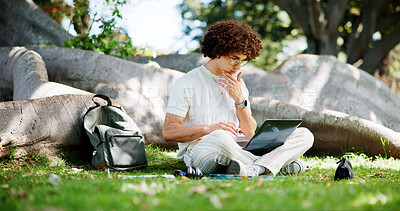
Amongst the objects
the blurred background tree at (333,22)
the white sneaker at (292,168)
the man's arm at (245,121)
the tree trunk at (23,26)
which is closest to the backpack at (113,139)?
the man's arm at (245,121)

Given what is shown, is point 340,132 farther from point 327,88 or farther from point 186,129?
point 186,129

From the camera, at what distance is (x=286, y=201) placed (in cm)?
212

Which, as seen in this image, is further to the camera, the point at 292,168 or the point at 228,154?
the point at 292,168

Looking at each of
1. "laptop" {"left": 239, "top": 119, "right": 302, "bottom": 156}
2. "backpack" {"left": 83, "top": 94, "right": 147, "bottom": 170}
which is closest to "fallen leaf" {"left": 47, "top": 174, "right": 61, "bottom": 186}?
"backpack" {"left": 83, "top": 94, "right": 147, "bottom": 170}

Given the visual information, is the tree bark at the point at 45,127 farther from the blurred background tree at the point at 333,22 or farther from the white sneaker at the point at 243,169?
the blurred background tree at the point at 333,22

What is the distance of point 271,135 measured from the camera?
370 centimetres

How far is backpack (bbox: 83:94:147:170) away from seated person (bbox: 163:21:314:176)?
490 mm

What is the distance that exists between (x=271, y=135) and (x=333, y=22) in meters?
7.55

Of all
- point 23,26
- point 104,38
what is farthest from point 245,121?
point 23,26

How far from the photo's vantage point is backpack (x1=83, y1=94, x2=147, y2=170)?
4105mm

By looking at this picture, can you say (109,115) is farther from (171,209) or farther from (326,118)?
(326,118)

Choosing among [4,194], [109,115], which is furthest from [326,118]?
[4,194]

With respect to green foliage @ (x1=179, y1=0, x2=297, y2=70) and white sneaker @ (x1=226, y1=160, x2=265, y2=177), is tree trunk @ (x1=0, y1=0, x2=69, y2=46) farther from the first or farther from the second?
green foliage @ (x1=179, y1=0, x2=297, y2=70)

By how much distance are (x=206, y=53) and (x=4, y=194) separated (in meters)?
2.53
